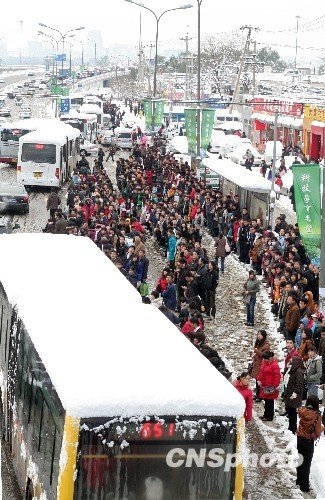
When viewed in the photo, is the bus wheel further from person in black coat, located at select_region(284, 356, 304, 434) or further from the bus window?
person in black coat, located at select_region(284, 356, 304, 434)

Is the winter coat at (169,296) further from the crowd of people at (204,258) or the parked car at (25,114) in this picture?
the parked car at (25,114)

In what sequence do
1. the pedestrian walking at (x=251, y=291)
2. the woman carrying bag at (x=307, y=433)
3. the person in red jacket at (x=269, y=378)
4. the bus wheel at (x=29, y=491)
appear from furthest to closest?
the pedestrian walking at (x=251, y=291) → the person in red jacket at (x=269, y=378) → the woman carrying bag at (x=307, y=433) → the bus wheel at (x=29, y=491)

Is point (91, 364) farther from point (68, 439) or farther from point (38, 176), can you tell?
point (38, 176)

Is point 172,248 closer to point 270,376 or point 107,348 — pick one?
point 270,376

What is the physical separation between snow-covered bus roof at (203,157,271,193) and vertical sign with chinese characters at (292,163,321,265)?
9376mm

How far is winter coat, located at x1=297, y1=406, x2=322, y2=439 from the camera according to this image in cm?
1291

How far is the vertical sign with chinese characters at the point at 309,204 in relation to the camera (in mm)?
20531

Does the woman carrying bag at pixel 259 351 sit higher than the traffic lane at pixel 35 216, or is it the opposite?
the woman carrying bag at pixel 259 351

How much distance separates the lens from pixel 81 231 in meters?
26.7

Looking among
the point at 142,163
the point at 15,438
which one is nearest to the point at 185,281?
the point at 15,438

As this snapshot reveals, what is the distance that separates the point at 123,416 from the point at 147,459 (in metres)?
0.46

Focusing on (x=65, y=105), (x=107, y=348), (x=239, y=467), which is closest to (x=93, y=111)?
(x=65, y=105)

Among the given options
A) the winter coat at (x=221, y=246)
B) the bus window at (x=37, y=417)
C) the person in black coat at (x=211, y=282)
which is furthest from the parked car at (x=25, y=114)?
the bus window at (x=37, y=417)

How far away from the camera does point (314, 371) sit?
15.4 m
